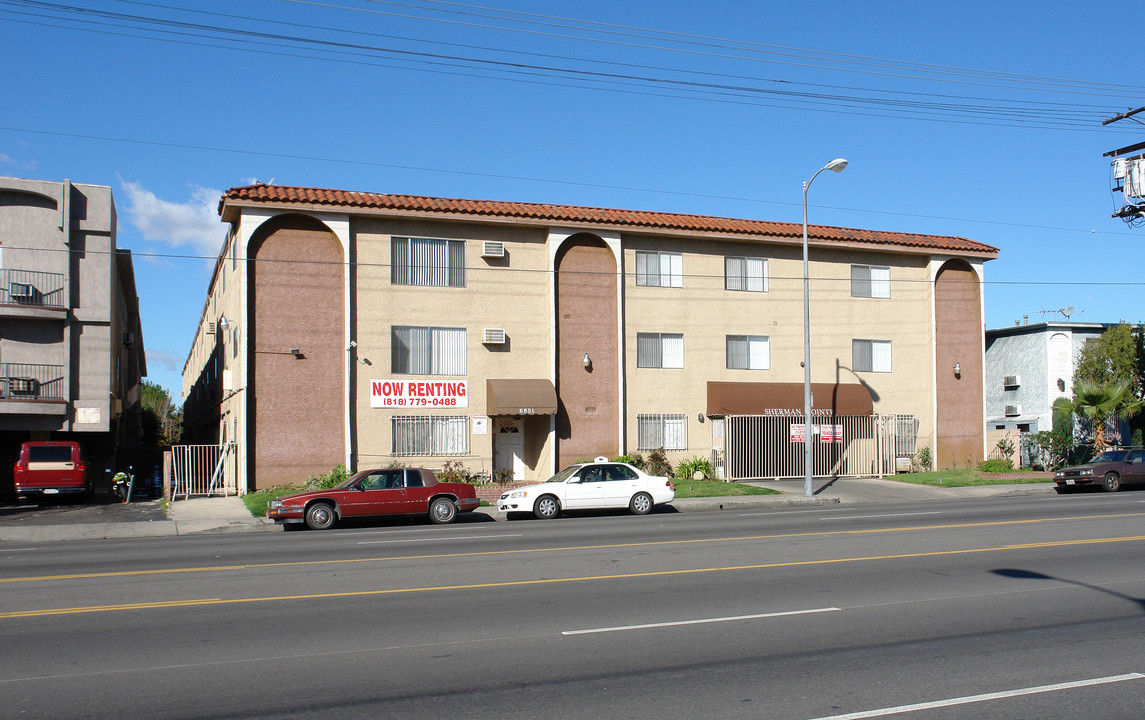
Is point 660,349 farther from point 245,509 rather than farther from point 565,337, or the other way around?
point 245,509

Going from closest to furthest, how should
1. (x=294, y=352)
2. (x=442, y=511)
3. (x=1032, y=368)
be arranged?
(x=442, y=511) → (x=294, y=352) → (x=1032, y=368)

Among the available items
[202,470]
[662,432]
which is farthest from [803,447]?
[202,470]

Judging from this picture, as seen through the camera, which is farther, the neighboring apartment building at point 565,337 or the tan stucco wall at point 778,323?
the tan stucco wall at point 778,323

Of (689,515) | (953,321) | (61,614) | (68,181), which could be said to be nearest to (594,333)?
(689,515)

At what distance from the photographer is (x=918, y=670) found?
706 centimetres

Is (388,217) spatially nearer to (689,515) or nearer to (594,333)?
(594,333)

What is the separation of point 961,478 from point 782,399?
6346 mm

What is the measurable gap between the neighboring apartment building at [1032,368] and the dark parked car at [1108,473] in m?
10.1

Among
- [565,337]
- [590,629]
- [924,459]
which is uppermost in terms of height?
[565,337]

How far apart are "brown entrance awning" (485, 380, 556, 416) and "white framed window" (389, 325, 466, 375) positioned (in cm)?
126

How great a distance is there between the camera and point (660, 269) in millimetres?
30828

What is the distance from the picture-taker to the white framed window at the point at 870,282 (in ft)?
110

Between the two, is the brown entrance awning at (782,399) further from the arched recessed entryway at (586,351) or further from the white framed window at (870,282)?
the arched recessed entryway at (586,351)

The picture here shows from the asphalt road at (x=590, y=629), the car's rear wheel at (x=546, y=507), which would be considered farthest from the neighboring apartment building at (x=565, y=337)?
the asphalt road at (x=590, y=629)
